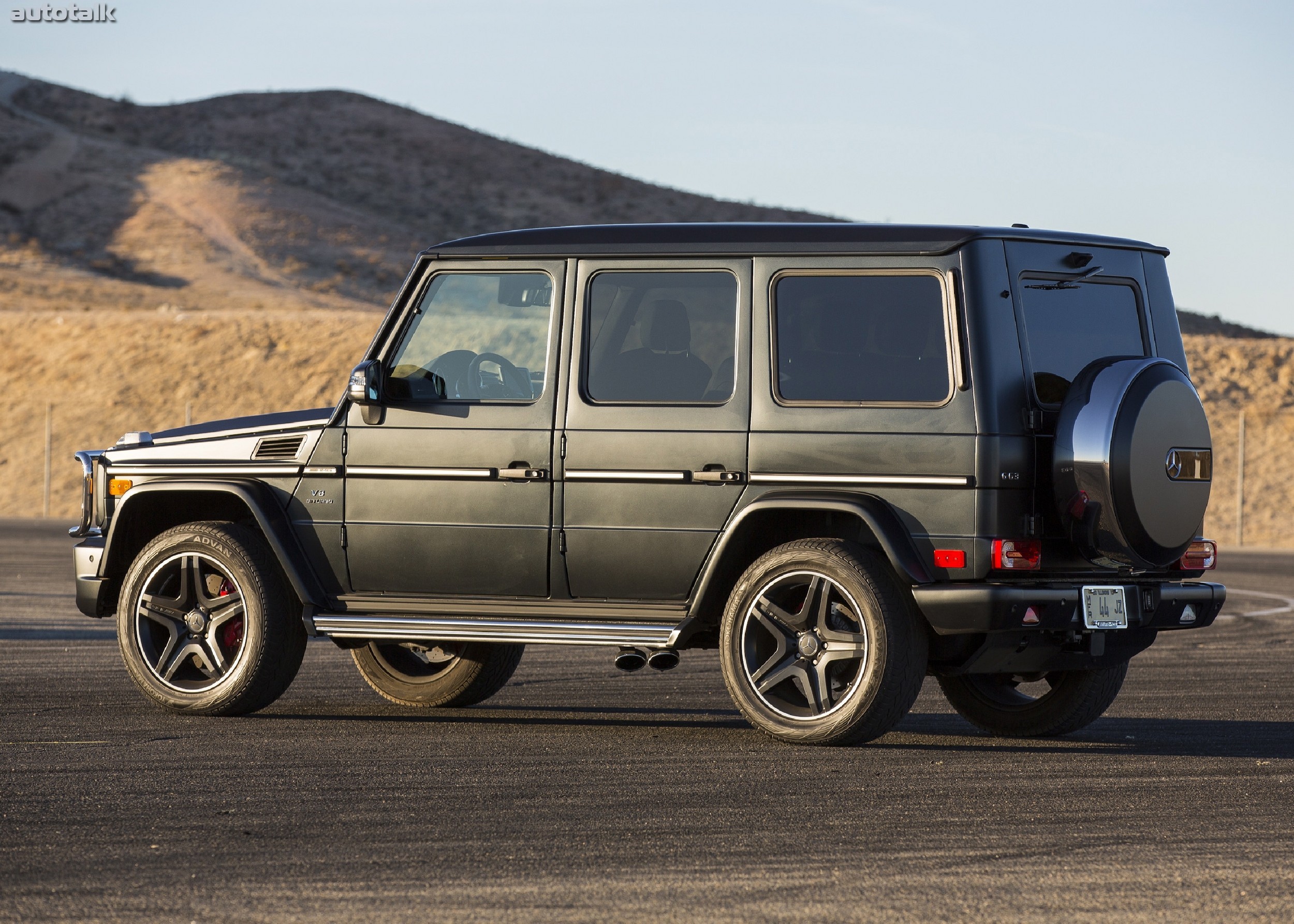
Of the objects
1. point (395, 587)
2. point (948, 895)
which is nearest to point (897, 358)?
point (395, 587)

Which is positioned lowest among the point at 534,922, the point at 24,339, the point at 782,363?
the point at 534,922

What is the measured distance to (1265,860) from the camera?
5910 millimetres

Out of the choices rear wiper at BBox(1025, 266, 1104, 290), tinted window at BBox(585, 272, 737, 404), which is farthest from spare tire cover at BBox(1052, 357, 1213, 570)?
tinted window at BBox(585, 272, 737, 404)

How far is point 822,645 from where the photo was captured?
8250 millimetres

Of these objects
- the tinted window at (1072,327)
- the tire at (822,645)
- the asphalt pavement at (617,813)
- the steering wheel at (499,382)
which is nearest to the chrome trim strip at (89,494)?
the asphalt pavement at (617,813)

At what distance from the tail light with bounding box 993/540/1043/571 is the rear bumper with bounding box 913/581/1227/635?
0.27 ft

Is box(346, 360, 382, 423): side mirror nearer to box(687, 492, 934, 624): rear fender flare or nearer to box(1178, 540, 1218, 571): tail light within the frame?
box(687, 492, 934, 624): rear fender flare

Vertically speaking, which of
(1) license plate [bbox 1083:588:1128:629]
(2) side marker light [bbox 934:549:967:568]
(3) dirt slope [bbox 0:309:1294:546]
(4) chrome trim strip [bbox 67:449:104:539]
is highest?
(3) dirt slope [bbox 0:309:1294:546]

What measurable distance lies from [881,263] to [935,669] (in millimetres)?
1920

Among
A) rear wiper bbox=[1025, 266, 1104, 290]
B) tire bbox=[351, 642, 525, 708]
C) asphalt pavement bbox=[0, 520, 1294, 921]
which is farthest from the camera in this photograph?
tire bbox=[351, 642, 525, 708]

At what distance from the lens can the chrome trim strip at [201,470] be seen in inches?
366

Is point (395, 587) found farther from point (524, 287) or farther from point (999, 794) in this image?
point (999, 794)

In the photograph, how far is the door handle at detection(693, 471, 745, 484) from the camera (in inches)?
329

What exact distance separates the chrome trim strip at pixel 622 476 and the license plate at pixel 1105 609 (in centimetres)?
186
